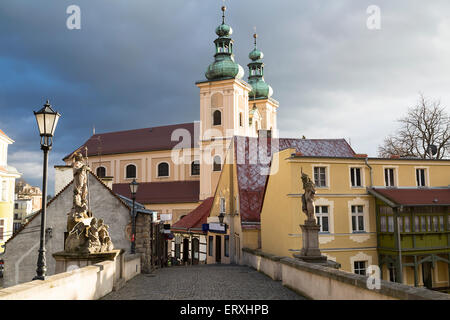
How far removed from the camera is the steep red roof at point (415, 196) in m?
24.6

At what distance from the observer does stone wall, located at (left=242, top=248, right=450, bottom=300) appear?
249 inches

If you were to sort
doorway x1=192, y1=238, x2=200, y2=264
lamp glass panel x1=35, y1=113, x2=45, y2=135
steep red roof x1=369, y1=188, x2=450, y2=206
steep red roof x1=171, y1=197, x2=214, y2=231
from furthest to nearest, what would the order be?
doorway x1=192, y1=238, x2=200, y2=264 → steep red roof x1=171, y1=197, x2=214, y2=231 → steep red roof x1=369, y1=188, x2=450, y2=206 → lamp glass panel x1=35, y1=113, x2=45, y2=135

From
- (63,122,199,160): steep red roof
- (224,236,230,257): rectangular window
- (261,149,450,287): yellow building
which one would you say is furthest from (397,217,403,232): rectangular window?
(63,122,199,160): steep red roof

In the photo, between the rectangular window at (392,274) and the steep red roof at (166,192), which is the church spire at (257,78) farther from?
the rectangular window at (392,274)

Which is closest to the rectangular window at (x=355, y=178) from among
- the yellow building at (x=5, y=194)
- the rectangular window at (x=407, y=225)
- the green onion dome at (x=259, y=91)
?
the rectangular window at (x=407, y=225)

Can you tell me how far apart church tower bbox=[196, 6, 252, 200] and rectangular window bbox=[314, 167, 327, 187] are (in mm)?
27129

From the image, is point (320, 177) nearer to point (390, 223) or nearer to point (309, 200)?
point (390, 223)

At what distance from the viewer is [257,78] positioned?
6888 cm

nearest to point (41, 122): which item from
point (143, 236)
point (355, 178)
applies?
point (143, 236)

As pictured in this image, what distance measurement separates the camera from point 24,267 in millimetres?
20453

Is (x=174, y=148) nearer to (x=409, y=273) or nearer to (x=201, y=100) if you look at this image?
(x=201, y=100)

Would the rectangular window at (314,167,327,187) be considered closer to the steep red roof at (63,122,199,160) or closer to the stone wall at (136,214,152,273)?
the stone wall at (136,214,152,273)
